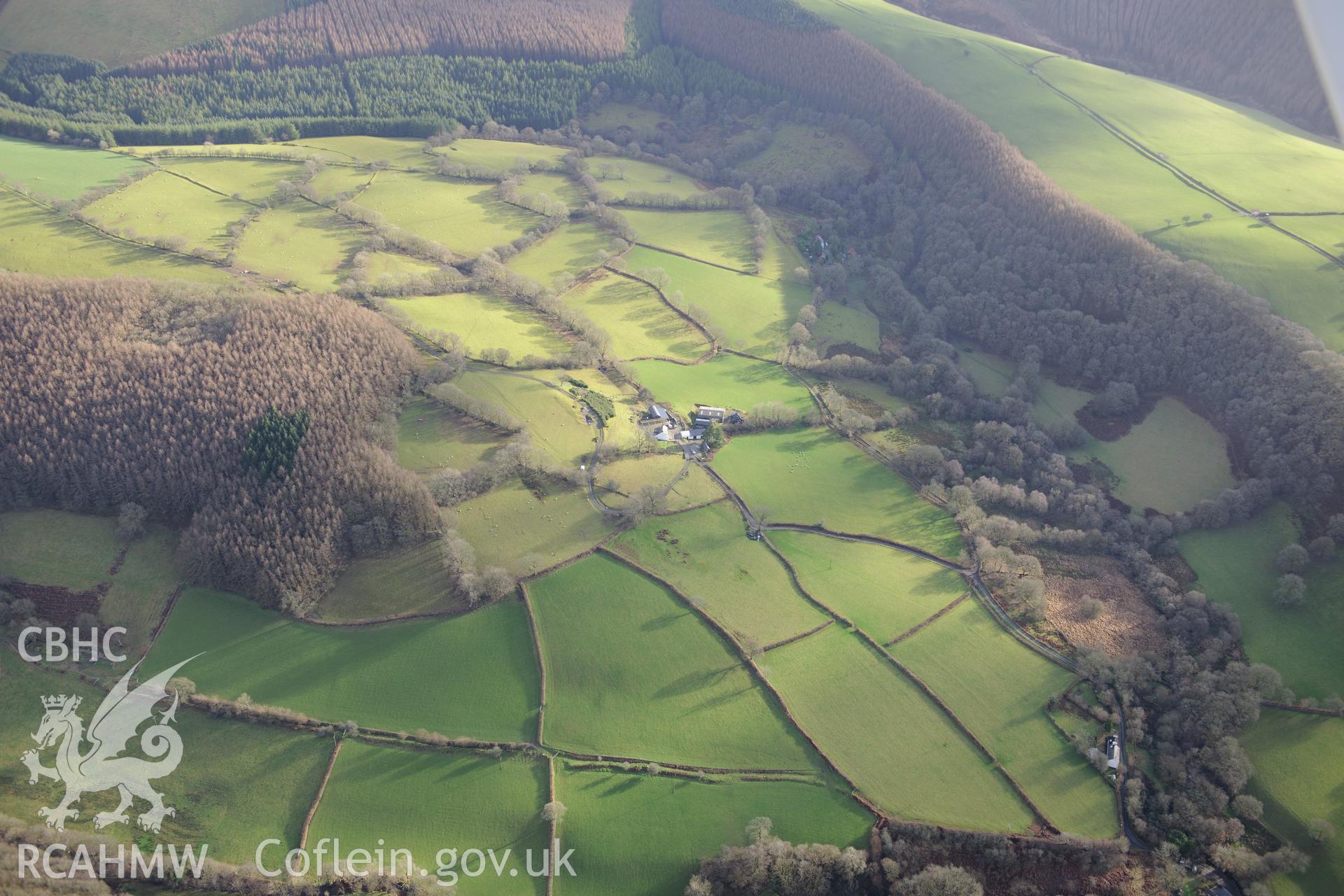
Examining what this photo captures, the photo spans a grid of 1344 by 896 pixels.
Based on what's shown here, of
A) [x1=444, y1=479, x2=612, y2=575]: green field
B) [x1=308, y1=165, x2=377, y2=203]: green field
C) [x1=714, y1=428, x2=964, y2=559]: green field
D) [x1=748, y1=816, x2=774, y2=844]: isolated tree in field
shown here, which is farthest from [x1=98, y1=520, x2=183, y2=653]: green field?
[x1=308, y1=165, x2=377, y2=203]: green field

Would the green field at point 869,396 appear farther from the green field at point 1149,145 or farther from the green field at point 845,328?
the green field at point 1149,145

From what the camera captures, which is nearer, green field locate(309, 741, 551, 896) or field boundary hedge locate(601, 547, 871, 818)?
green field locate(309, 741, 551, 896)

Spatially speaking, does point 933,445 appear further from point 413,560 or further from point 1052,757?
point 413,560

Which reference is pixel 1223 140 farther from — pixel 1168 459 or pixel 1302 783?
pixel 1302 783

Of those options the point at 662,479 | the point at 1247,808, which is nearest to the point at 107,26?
the point at 662,479

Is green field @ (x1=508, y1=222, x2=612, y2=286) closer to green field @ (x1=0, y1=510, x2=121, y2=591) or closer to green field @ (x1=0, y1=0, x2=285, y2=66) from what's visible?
green field @ (x1=0, y1=510, x2=121, y2=591)

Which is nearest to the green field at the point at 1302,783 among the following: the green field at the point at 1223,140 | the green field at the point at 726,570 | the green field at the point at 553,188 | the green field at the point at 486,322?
the green field at the point at 726,570
